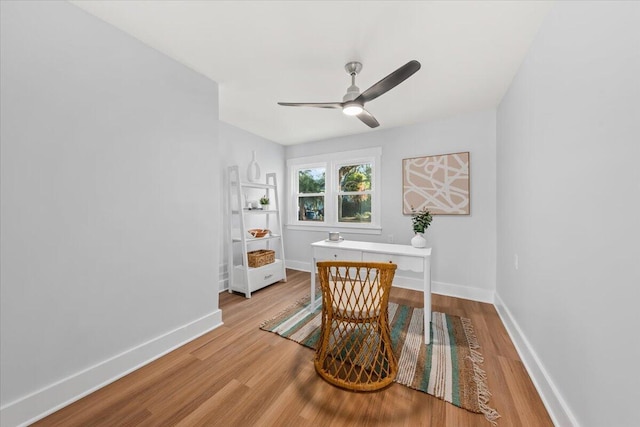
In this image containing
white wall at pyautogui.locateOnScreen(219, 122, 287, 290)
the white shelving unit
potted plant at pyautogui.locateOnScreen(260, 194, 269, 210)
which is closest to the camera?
the white shelving unit

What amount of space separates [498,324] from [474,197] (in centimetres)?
143

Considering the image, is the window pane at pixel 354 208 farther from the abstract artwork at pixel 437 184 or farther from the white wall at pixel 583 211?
the white wall at pixel 583 211

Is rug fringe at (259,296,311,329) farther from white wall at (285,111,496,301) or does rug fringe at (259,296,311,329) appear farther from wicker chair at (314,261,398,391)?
white wall at (285,111,496,301)

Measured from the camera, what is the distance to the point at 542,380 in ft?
4.84

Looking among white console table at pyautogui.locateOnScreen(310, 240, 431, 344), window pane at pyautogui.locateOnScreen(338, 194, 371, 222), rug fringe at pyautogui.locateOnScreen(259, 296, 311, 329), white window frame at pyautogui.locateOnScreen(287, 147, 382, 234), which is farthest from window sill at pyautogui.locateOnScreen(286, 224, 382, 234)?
rug fringe at pyautogui.locateOnScreen(259, 296, 311, 329)

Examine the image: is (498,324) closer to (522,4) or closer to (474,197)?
(474,197)

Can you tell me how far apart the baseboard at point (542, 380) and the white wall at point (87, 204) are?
2475 mm

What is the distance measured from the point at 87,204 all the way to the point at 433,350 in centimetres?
264

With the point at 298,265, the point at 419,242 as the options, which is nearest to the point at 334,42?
the point at 419,242

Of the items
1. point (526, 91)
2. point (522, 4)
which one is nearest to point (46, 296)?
point (522, 4)

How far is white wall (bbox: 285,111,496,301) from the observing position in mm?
2971

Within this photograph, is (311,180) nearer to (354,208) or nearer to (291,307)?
(354,208)

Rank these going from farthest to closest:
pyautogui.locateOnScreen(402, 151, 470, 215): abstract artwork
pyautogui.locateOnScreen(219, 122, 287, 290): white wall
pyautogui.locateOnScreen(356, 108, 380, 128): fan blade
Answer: pyautogui.locateOnScreen(219, 122, 287, 290): white wall
pyautogui.locateOnScreen(402, 151, 470, 215): abstract artwork
pyautogui.locateOnScreen(356, 108, 380, 128): fan blade

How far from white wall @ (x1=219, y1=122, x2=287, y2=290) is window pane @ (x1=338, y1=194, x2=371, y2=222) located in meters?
1.19
